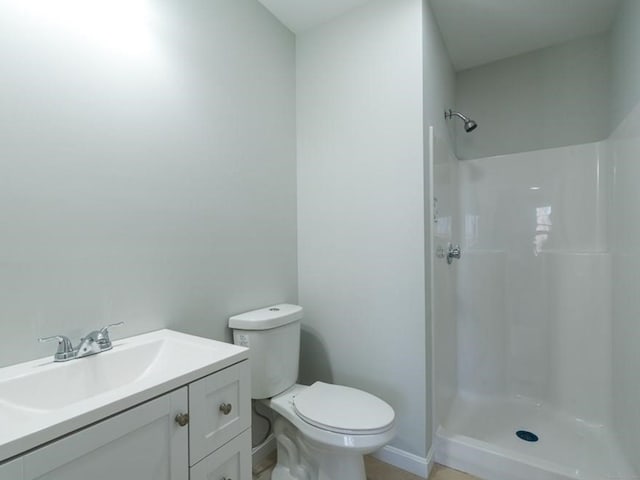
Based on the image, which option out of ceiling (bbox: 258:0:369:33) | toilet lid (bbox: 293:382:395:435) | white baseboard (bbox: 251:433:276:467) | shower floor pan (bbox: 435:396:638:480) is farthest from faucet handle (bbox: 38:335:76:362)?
ceiling (bbox: 258:0:369:33)

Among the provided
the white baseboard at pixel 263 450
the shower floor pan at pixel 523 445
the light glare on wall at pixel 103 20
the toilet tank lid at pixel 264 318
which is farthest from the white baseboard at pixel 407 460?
the light glare on wall at pixel 103 20

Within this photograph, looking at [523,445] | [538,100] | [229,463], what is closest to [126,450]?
[229,463]

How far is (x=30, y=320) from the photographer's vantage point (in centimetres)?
88

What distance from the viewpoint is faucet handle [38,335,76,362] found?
0.88m

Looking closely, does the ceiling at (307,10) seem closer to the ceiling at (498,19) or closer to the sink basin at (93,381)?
the ceiling at (498,19)

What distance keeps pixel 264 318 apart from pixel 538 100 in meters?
2.33

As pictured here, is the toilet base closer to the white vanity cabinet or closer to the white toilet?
the white toilet

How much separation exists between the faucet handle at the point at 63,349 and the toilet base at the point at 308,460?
3.00ft

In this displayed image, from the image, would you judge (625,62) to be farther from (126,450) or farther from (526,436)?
(126,450)

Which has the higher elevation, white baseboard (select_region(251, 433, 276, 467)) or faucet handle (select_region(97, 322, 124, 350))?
faucet handle (select_region(97, 322, 124, 350))

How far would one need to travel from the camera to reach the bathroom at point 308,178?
95 centimetres

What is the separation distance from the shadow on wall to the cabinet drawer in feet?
3.03

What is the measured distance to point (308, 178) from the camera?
75.4 inches

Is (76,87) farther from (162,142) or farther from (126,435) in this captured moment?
(126,435)
